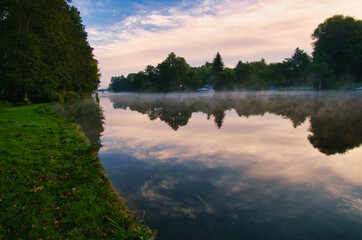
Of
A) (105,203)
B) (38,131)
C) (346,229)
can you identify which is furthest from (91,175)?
(38,131)

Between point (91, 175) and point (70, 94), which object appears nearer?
point (91, 175)

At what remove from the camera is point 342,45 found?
7838 cm

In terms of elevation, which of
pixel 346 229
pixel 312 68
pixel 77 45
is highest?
pixel 77 45

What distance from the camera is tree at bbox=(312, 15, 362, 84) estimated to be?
7538cm

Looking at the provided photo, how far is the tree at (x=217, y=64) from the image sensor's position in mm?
114062

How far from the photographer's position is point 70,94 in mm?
39219

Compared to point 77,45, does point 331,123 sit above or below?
below

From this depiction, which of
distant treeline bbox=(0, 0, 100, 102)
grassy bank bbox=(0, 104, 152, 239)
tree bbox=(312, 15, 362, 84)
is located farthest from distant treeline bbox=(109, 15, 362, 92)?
grassy bank bbox=(0, 104, 152, 239)

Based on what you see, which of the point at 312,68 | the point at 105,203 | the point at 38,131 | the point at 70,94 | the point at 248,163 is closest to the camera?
the point at 105,203

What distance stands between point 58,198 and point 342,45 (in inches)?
4061

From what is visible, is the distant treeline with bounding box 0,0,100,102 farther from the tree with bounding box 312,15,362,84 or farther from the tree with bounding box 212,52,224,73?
the tree with bounding box 212,52,224,73

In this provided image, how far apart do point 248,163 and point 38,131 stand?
11283 millimetres

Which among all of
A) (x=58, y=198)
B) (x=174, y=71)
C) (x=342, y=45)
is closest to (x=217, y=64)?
(x=174, y=71)

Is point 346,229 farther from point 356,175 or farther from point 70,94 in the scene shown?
point 70,94
